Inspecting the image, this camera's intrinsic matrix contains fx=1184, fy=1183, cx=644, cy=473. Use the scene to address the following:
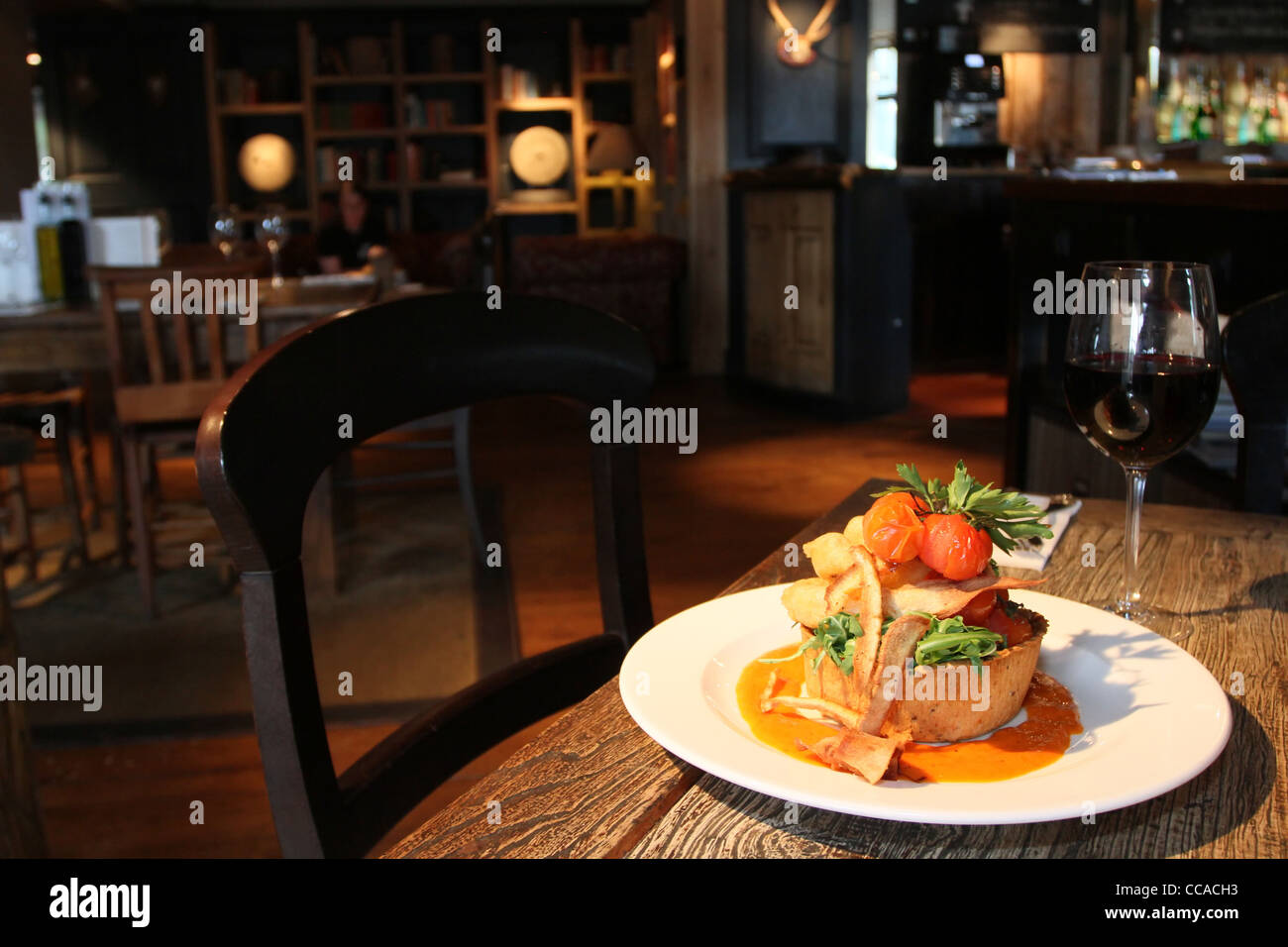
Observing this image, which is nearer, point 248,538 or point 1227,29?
point 248,538

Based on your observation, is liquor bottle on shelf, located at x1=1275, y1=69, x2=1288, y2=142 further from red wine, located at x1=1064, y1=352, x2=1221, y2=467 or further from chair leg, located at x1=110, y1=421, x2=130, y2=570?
red wine, located at x1=1064, y1=352, x2=1221, y2=467

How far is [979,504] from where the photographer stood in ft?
2.07

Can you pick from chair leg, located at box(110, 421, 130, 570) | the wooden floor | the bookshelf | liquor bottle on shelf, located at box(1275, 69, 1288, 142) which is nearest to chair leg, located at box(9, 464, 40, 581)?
chair leg, located at box(110, 421, 130, 570)

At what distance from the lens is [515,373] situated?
98 centimetres

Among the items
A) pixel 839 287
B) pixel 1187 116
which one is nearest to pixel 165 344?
pixel 839 287

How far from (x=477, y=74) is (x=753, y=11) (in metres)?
3.48

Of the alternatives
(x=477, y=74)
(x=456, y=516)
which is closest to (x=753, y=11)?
(x=477, y=74)

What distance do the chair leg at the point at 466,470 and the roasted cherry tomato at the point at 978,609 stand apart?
3.17 metres

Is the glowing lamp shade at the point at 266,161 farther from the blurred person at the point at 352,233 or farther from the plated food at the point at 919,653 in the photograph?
the plated food at the point at 919,653

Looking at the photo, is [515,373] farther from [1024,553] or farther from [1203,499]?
[1203,499]

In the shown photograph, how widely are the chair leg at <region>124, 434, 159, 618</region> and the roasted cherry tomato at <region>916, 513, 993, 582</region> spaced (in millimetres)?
3107

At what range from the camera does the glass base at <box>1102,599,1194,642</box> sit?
2.71ft

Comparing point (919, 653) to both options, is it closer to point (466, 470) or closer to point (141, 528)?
point (141, 528)
